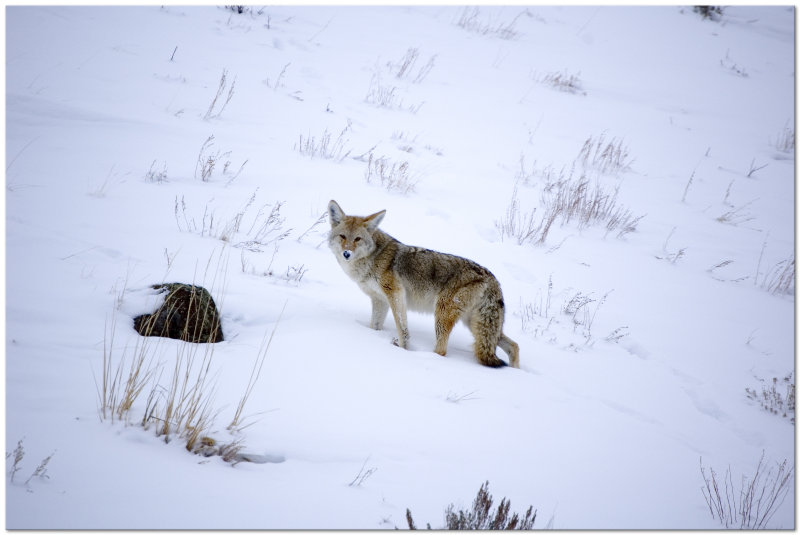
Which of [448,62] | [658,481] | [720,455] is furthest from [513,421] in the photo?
[448,62]

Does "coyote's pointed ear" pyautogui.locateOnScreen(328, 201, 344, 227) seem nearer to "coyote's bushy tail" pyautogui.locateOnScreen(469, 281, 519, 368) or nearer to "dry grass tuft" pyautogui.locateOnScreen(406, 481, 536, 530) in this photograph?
"coyote's bushy tail" pyautogui.locateOnScreen(469, 281, 519, 368)

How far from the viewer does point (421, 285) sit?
5844 millimetres

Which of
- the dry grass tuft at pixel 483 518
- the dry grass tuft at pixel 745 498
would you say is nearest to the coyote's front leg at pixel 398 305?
the dry grass tuft at pixel 483 518

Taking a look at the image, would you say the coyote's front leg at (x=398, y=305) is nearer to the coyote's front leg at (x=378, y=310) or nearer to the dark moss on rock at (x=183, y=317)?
the coyote's front leg at (x=378, y=310)

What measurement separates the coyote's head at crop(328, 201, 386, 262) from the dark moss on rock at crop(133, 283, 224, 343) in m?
1.67

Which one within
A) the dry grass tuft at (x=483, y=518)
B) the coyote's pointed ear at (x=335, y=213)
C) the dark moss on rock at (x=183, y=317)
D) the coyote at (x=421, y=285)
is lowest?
the dry grass tuft at (x=483, y=518)

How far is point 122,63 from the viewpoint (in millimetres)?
10594

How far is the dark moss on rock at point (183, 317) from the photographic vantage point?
14.4 ft

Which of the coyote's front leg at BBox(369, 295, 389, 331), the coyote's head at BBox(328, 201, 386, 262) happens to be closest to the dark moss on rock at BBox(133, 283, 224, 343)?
the coyote's head at BBox(328, 201, 386, 262)

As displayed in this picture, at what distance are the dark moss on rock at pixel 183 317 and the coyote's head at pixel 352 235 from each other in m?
1.67

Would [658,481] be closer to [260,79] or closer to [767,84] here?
[260,79]

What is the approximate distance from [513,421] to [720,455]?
210cm

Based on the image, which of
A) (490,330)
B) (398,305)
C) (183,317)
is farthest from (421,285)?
(183,317)

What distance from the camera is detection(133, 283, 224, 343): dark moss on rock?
4.39 metres
